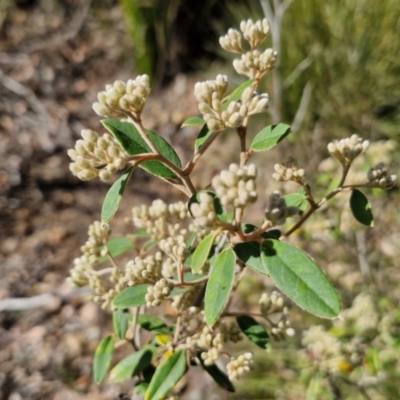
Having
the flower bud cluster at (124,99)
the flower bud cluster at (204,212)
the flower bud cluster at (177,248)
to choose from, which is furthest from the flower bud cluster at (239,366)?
the flower bud cluster at (124,99)

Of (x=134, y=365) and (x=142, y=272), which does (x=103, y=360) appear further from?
(x=142, y=272)

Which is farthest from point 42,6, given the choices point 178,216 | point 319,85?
point 178,216

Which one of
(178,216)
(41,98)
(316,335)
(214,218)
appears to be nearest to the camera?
(214,218)

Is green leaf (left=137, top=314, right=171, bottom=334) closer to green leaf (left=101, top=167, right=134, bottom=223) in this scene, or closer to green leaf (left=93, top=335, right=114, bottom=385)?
green leaf (left=93, top=335, right=114, bottom=385)

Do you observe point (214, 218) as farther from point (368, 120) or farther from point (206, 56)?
point (206, 56)

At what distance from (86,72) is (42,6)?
2.43 feet

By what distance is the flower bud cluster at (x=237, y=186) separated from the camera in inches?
20.0

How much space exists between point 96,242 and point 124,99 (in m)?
0.37

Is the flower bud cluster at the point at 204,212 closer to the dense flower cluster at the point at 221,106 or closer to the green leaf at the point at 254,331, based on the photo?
the dense flower cluster at the point at 221,106

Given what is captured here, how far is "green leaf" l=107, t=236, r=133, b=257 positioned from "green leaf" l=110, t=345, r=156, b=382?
213 millimetres

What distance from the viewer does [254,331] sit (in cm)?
83

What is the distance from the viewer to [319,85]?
250 cm

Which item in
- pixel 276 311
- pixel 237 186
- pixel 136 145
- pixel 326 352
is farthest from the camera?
pixel 326 352

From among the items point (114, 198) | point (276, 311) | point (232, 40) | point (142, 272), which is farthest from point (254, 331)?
point (232, 40)
